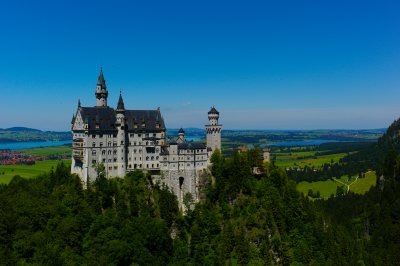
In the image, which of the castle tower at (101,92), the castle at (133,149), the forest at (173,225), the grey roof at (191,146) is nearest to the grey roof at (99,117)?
the castle at (133,149)

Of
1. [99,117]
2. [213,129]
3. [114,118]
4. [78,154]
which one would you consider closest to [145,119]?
[114,118]

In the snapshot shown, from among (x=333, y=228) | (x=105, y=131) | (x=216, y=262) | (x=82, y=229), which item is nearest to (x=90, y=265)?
(x=82, y=229)

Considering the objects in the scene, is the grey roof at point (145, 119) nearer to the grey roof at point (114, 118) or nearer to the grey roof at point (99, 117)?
the grey roof at point (114, 118)

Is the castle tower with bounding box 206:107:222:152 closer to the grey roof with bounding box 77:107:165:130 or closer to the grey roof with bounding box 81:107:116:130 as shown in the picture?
the grey roof with bounding box 77:107:165:130

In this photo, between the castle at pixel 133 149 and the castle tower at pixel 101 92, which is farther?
the castle tower at pixel 101 92

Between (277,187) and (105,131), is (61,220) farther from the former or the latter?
(277,187)

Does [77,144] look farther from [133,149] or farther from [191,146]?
[191,146]
